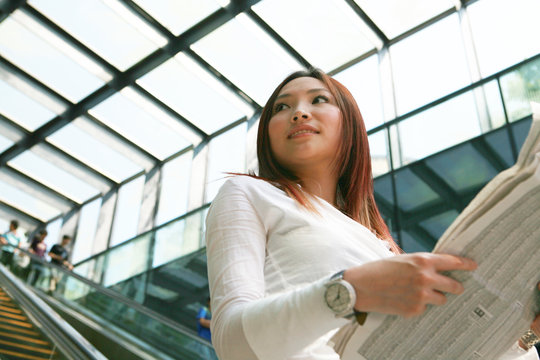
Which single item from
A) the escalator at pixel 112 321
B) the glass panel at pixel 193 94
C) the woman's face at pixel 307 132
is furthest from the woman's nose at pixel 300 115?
the glass panel at pixel 193 94

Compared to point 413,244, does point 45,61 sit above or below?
above

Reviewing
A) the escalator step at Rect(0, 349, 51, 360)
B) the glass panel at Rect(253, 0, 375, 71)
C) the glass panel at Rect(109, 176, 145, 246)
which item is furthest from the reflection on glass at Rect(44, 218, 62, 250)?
the escalator step at Rect(0, 349, 51, 360)

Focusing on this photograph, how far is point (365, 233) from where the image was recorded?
1540mm

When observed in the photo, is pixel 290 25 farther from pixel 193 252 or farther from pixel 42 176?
pixel 42 176

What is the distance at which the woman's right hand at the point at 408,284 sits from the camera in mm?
969

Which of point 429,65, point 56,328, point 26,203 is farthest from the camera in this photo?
point 26,203

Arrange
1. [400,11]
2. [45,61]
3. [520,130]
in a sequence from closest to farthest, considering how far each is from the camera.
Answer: [520,130] < [400,11] < [45,61]

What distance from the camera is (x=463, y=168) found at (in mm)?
7910

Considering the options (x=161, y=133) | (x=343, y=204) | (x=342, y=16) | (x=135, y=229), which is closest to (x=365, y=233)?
(x=343, y=204)

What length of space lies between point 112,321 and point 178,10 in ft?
21.4

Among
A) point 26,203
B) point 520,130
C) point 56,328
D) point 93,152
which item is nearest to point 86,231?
point 26,203

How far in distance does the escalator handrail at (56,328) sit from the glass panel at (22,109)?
9.09m

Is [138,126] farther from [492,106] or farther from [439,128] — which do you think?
[492,106]

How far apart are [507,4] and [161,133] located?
8708mm
